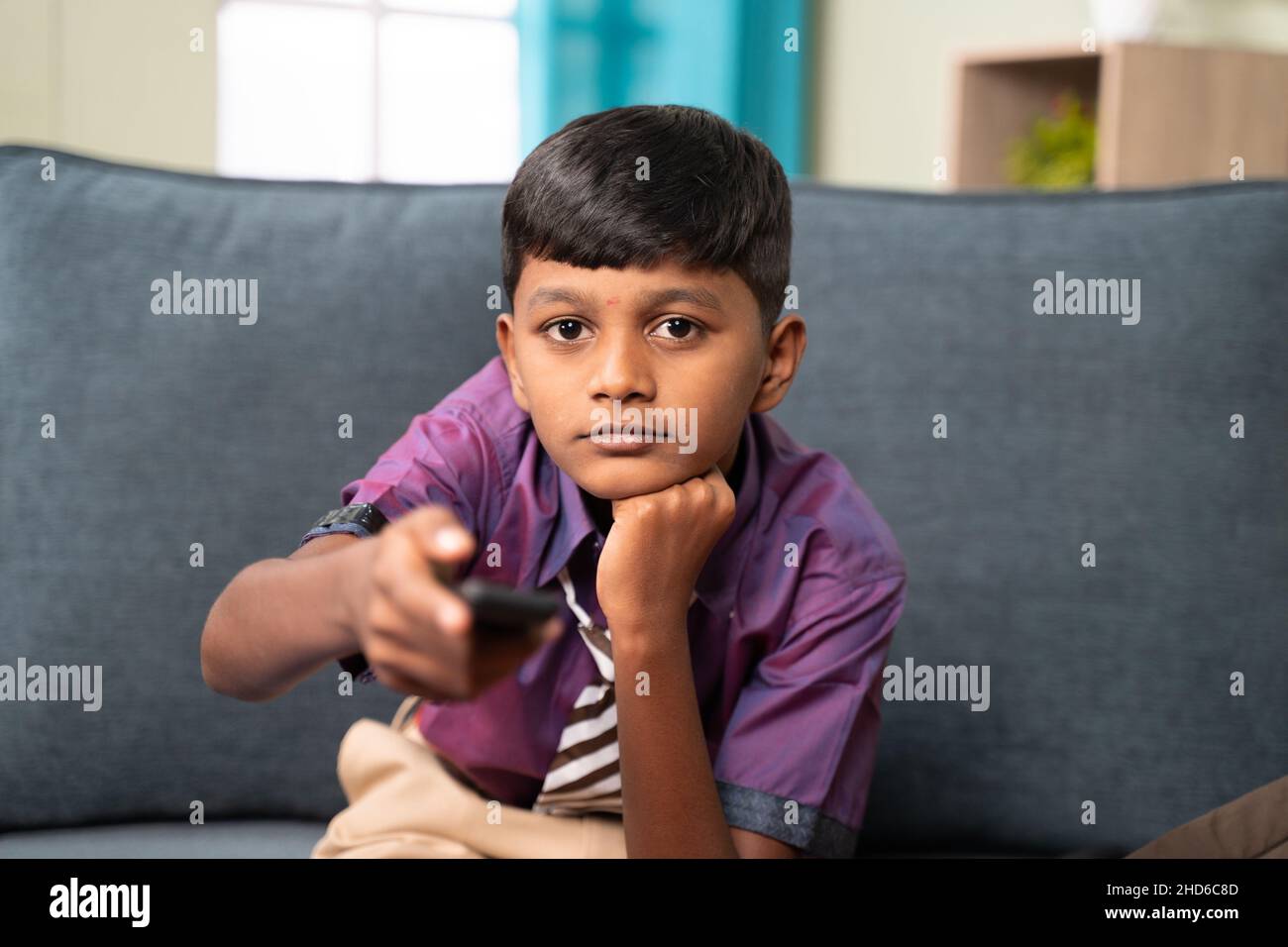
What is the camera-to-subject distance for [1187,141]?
6.20 feet

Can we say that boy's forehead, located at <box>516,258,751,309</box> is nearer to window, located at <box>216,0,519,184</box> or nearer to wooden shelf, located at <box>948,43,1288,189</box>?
wooden shelf, located at <box>948,43,1288,189</box>

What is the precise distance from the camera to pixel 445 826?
78 cm

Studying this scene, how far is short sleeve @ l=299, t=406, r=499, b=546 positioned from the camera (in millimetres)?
665

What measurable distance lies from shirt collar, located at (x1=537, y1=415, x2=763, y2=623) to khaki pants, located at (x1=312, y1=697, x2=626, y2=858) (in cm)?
15

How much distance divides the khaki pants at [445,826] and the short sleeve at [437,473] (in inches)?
6.8

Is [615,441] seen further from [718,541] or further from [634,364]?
[718,541]

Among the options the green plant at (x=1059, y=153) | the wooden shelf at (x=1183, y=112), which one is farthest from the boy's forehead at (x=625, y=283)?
the green plant at (x=1059, y=153)

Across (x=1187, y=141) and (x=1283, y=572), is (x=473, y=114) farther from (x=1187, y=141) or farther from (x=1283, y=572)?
(x=1283, y=572)

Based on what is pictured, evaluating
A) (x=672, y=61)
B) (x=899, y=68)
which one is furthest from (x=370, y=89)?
(x=899, y=68)

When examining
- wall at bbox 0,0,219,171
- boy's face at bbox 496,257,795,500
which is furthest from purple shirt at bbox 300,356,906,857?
wall at bbox 0,0,219,171

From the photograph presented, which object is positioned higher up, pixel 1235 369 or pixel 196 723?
pixel 1235 369

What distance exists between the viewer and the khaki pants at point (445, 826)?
0.76m

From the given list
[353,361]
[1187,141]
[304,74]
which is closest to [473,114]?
[304,74]
